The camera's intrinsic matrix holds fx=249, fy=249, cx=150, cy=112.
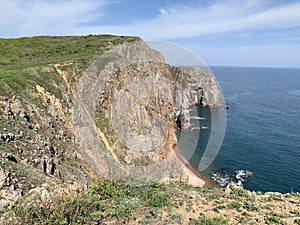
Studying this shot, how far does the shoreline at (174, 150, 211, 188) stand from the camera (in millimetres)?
46116

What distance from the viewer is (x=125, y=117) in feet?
147

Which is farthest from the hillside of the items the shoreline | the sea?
the sea

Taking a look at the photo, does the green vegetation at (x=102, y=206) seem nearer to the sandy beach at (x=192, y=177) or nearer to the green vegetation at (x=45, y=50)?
the sandy beach at (x=192, y=177)

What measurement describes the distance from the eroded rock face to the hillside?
0.19 meters

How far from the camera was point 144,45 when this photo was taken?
63656 millimetres

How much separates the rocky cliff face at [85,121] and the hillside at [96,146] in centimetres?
14

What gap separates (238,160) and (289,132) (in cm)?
2616

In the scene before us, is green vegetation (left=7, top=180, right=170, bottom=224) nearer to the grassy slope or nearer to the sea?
the grassy slope

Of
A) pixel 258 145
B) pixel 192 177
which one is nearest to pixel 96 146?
pixel 192 177

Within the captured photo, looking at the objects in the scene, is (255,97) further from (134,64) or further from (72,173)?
(72,173)

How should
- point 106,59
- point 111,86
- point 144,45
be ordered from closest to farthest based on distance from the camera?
point 111,86
point 106,59
point 144,45

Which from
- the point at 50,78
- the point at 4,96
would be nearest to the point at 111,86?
the point at 50,78

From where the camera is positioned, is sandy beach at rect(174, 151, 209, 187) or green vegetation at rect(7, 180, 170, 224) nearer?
green vegetation at rect(7, 180, 170, 224)

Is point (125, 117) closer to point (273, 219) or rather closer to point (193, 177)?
point (193, 177)
